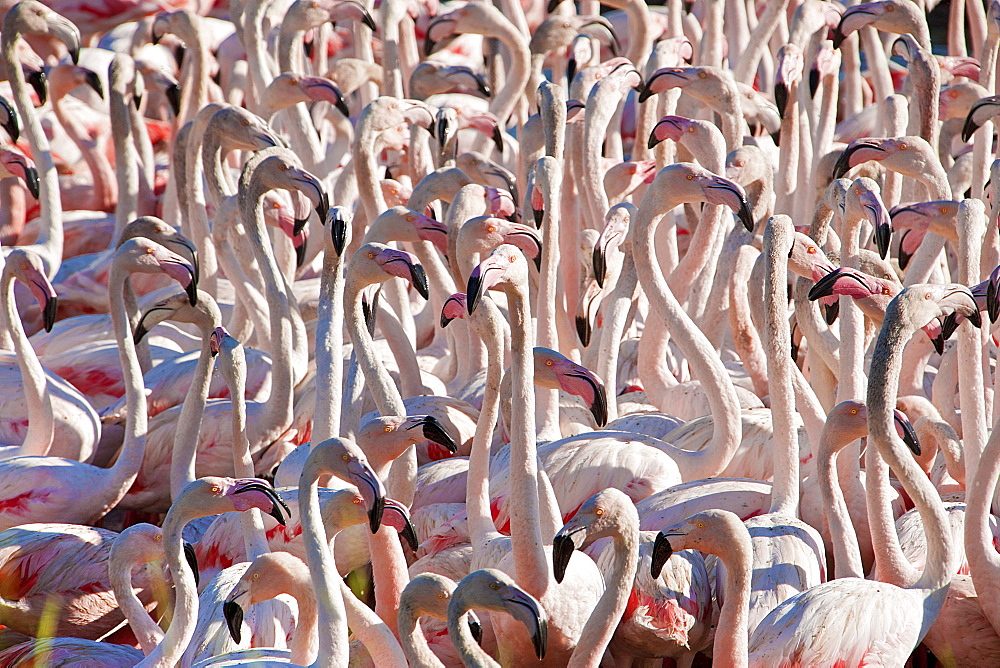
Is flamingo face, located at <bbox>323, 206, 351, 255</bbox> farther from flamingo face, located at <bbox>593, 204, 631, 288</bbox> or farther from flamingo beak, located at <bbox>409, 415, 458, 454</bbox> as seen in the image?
flamingo face, located at <bbox>593, 204, 631, 288</bbox>

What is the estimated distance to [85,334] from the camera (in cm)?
634

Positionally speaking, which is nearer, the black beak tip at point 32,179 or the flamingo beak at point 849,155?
the flamingo beak at point 849,155

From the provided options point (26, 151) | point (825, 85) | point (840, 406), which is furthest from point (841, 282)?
point (26, 151)

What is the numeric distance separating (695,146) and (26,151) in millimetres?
4975

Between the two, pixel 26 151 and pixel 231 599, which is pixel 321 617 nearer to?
pixel 231 599

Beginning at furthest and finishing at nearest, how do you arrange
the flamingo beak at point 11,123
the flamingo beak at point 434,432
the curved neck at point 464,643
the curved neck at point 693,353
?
the flamingo beak at point 11,123 < the curved neck at point 693,353 < the flamingo beak at point 434,432 < the curved neck at point 464,643

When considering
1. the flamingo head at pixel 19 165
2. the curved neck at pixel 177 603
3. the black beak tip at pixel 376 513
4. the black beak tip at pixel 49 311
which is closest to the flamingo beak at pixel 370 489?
the black beak tip at pixel 376 513

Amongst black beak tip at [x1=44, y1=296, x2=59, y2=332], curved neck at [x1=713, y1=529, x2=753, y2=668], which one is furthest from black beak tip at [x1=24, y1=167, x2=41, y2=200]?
curved neck at [x1=713, y1=529, x2=753, y2=668]

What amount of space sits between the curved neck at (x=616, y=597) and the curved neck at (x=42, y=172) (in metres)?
4.34

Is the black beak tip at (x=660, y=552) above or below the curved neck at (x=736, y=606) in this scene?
above

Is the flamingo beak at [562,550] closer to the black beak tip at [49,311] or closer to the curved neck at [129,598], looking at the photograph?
the curved neck at [129,598]

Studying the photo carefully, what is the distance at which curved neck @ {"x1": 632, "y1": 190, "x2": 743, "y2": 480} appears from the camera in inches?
186

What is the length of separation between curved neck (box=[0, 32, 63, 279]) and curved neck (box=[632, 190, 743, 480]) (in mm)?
3438

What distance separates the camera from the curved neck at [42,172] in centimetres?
686
